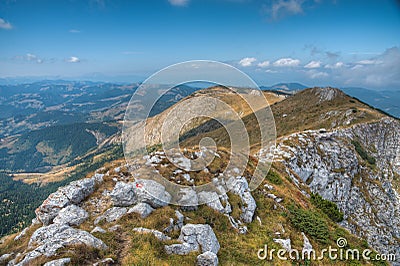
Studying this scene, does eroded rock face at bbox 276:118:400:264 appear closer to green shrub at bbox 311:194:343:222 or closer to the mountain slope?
green shrub at bbox 311:194:343:222

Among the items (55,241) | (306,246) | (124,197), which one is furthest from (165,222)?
(306,246)

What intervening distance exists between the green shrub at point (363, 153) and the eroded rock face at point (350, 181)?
1.43 metres

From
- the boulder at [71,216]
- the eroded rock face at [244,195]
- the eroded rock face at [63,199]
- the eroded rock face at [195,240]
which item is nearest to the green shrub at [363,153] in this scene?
the eroded rock face at [244,195]

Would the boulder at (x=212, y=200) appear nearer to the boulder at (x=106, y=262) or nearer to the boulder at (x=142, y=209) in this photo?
the boulder at (x=142, y=209)

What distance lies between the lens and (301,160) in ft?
160

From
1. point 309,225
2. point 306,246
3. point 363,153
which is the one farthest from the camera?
point 363,153

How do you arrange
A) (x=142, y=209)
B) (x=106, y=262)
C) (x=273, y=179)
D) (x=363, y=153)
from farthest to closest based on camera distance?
(x=363, y=153)
(x=273, y=179)
(x=142, y=209)
(x=106, y=262)

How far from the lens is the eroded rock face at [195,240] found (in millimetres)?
13453

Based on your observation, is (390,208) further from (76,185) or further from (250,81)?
(76,185)

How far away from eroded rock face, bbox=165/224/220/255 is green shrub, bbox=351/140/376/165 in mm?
67887

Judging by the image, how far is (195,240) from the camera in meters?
14.6

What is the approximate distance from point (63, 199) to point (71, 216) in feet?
8.29

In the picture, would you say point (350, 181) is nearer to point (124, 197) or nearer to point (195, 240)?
point (195, 240)

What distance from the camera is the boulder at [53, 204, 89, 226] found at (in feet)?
52.2
